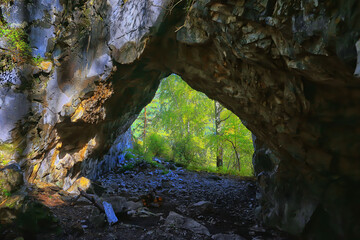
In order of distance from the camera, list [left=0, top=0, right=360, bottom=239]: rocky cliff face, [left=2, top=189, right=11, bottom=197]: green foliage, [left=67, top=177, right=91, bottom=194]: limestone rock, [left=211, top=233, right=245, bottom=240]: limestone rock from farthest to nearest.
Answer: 1. [left=67, top=177, right=91, bottom=194]: limestone rock
2. [left=211, top=233, right=245, bottom=240]: limestone rock
3. [left=2, top=189, right=11, bottom=197]: green foliage
4. [left=0, top=0, right=360, bottom=239]: rocky cliff face

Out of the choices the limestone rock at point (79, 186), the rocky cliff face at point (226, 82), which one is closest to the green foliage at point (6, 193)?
the rocky cliff face at point (226, 82)

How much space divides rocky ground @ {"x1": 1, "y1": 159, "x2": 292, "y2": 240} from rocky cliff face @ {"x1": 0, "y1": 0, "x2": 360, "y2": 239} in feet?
3.09

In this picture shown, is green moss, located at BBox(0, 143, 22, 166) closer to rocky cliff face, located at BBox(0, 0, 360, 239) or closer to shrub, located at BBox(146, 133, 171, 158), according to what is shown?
rocky cliff face, located at BBox(0, 0, 360, 239)

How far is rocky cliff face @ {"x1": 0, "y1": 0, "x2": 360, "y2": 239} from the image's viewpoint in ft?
9.29

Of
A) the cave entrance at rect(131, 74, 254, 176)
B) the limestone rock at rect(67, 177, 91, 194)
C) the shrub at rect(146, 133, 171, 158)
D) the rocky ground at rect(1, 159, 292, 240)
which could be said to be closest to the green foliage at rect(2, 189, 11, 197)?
the rocky ground at rect(1, 159, 292, 240)

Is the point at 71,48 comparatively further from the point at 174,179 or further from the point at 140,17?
the point at 174,179

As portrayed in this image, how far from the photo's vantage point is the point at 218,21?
13.0 ft

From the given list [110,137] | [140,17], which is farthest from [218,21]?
[110,137]

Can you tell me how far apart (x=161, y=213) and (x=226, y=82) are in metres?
3.80

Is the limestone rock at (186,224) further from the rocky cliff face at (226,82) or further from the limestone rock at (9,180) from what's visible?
the limestone rock at (9,180)

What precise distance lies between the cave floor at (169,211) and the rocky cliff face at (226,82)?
0.98m

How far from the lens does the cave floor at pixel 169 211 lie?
13.4ft

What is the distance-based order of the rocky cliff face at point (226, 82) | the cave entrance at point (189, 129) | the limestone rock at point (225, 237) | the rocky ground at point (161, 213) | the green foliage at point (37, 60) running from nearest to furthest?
the rocky cliff face at point (226, 82) < the rocky ground at point (161, 213) < the limestone rock at point (225, 237) < the green foliage at point (37, 60) < the cave entrance at point (189, 129)

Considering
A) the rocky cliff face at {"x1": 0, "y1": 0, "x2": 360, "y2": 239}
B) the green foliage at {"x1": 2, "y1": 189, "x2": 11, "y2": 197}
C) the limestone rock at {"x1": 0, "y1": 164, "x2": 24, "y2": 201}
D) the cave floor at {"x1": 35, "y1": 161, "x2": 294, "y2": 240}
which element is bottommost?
the cave floor at {"x1": 35, "y1": 161, "x2": 294, "y2": 240}
